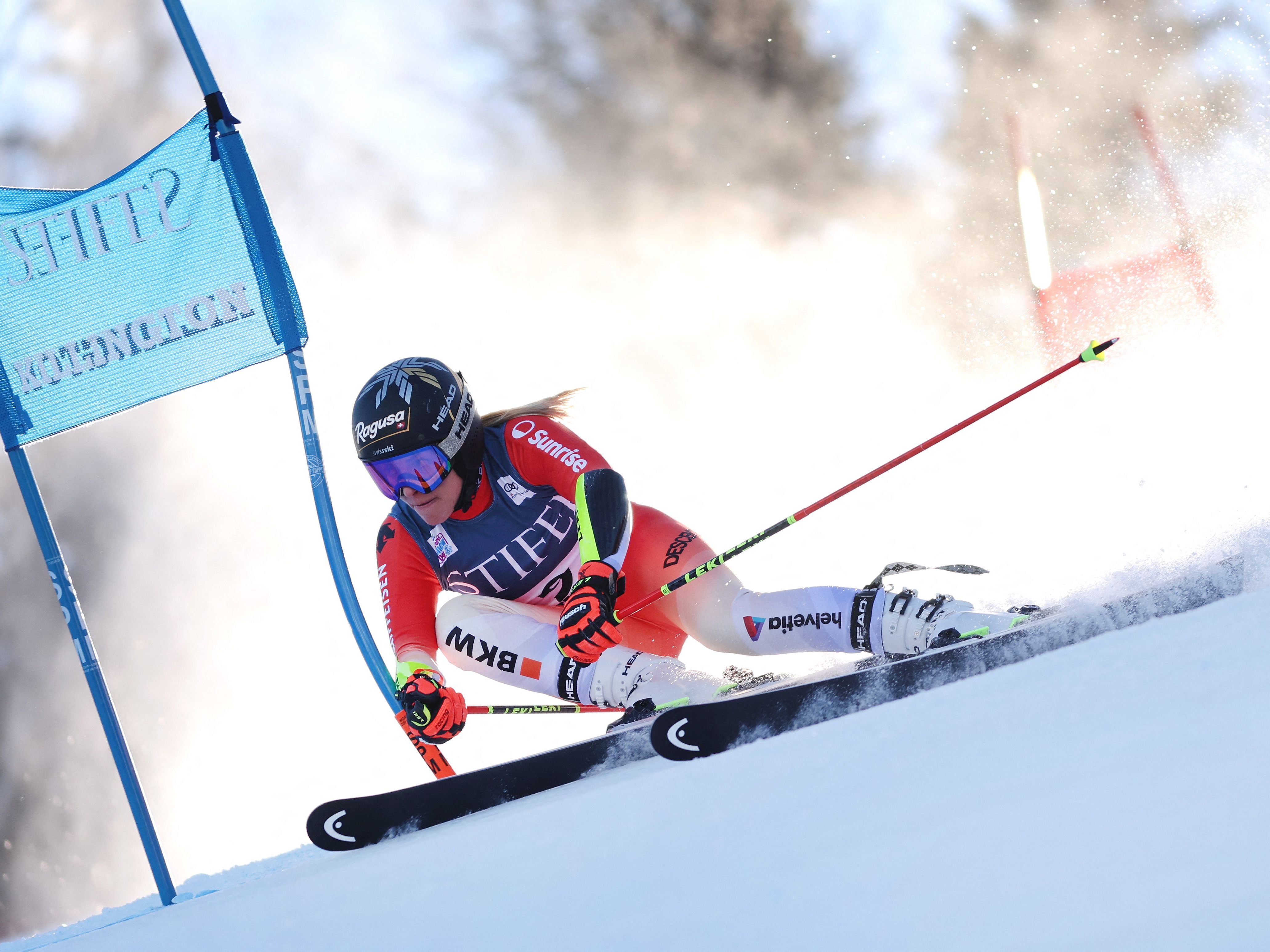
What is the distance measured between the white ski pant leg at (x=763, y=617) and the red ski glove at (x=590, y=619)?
283 millimetres

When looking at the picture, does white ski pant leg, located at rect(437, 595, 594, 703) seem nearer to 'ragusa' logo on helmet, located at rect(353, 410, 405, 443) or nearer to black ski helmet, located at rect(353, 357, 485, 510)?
black ski helmet, located at rect(353, 357, 485, 510)

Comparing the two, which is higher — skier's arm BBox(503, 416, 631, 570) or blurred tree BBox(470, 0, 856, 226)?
blurred tree BBox(470, 0, 856, 226)

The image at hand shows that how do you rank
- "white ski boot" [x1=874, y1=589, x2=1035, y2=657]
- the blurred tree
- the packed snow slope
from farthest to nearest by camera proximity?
the blurred tree
"white ski boot" [x1=874, y1=589, x2=1035, y2=657]
the packed snow slope

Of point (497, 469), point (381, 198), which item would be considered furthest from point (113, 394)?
point (381, 198)

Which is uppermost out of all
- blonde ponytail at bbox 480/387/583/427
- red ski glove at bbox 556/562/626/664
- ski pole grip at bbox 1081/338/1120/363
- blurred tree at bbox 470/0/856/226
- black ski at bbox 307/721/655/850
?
blurred tree at bbox 470/0/856/226

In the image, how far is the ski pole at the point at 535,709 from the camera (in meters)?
2.53

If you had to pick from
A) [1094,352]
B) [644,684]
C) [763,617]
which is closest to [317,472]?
[644,684]

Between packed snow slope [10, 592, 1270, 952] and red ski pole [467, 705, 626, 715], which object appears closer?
packed snow slope [10, 592, 1270, 952]

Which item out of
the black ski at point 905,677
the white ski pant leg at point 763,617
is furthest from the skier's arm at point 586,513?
the black ski at point 905,677

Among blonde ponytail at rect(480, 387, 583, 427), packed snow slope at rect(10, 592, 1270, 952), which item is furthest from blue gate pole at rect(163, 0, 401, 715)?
packed snow slope at rect(10, 592, 1270, 952)

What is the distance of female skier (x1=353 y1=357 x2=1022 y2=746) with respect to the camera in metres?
2.34

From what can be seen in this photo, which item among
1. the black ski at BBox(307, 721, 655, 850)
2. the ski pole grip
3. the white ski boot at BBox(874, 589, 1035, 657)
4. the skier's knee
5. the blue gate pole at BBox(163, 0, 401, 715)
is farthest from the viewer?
the blue gate pole at BBox(163, 0, 401, 715)

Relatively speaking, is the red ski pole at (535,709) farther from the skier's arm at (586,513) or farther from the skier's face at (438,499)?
the skier's face at (438,499)

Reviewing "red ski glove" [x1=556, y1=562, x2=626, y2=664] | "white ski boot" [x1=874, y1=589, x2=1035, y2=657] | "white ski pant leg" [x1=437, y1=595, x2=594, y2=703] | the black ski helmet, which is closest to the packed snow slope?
"white ski boot" [x1=874, y1=589, x2=1035, y2=657]
